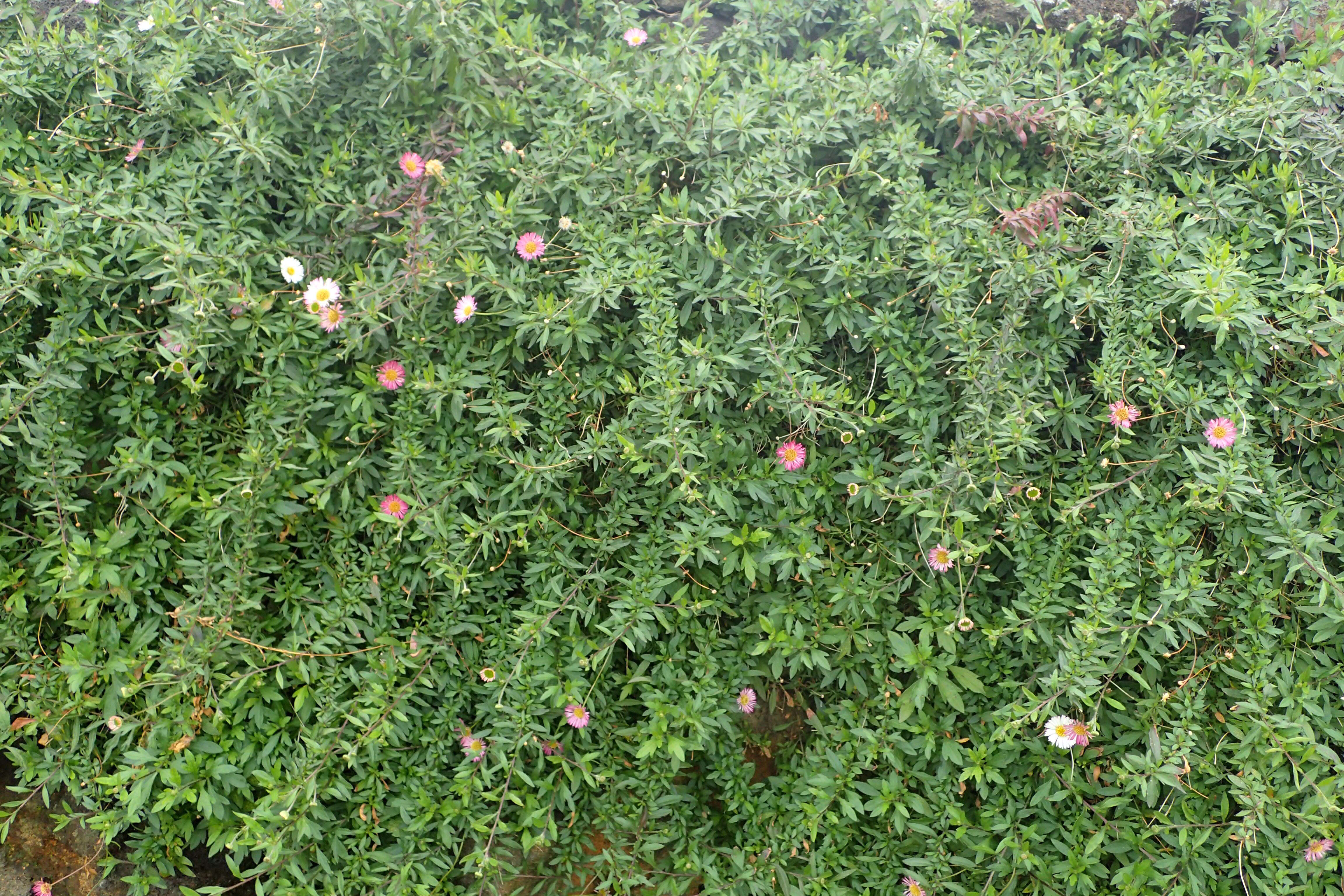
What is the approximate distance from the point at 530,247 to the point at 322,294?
564mm

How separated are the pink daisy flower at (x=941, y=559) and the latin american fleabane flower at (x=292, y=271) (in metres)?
1.81

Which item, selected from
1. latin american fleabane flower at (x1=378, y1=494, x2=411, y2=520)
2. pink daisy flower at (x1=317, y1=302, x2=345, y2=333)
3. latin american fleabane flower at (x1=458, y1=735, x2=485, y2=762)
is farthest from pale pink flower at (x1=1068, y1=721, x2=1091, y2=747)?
pink daisy flower at (x1=317, y1=302, x2=345, y2=333)

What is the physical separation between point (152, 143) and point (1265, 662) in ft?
10.6

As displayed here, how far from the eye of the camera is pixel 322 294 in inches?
87.2

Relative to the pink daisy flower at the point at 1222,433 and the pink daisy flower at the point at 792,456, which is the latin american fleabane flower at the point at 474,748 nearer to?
the pink daisy flower at the point at 792,456

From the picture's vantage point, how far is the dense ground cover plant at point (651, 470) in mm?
2047

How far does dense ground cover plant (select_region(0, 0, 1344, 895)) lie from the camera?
6.72ft

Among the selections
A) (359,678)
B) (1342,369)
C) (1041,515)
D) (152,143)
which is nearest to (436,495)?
(359,678)

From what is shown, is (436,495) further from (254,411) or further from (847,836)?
(847,836)

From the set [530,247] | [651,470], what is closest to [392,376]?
[530,247]

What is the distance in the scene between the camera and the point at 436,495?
7.09 ft

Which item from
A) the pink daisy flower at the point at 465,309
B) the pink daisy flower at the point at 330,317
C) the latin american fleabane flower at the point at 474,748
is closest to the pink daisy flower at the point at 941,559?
the latin american fleabane flower at the point at 474,748

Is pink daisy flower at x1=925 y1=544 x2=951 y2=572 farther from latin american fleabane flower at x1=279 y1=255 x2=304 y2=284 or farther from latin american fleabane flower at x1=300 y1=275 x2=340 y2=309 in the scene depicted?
latin american fleabane flower at x1=279 y1=255 x2=304 y2=284

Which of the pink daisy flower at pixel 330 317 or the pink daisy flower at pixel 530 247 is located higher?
the pink daisy flower at pixel 530 247
